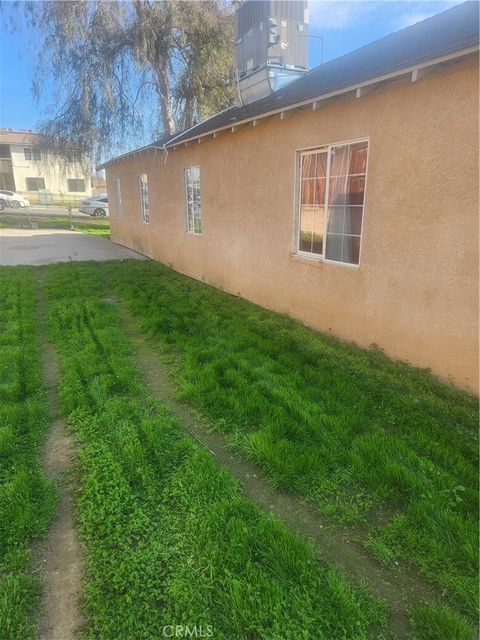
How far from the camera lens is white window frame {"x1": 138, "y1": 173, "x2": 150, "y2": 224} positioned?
12055 mm

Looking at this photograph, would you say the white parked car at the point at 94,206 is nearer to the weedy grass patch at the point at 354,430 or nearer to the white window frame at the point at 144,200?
the white window frame at the point at 144,200

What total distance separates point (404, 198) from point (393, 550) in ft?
10.5

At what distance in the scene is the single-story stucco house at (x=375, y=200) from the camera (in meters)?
3.41

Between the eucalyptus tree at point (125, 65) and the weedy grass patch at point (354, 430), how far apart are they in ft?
45.9

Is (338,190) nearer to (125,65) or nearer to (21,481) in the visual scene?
(21,481)

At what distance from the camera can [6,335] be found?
4973mm

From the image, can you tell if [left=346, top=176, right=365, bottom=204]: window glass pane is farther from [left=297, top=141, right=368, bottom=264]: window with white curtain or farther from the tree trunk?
the tree trunk

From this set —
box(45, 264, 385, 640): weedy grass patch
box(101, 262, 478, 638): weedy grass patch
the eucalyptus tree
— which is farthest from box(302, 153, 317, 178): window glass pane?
the eucalyptus tree

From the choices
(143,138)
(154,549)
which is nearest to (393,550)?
(154,549)

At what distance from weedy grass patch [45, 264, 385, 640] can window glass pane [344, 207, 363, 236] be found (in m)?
3.14

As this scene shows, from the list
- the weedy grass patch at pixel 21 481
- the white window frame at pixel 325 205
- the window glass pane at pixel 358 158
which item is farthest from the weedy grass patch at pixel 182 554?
the window glass pane at pixel 358 158

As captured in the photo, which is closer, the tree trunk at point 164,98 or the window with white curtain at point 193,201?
the window with white curtain at point 193,201

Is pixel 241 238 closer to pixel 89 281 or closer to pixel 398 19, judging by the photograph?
pixel 89 281

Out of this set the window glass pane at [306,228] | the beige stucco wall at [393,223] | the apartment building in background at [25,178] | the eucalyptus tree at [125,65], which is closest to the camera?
the beige stucco wall at [393,223]
